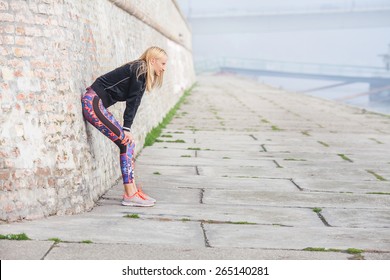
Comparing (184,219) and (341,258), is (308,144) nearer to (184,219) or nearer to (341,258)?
(184,219)

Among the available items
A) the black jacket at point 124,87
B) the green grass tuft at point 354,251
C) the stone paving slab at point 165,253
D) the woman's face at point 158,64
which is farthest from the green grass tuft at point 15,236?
the green grass tuft at point 354,251

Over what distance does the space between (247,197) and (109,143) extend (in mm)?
1447

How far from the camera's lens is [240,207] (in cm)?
552

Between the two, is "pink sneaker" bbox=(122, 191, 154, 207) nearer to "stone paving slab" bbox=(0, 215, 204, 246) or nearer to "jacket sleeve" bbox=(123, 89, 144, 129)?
"stone paving slab" bbox=(0, 215, 204, 246)

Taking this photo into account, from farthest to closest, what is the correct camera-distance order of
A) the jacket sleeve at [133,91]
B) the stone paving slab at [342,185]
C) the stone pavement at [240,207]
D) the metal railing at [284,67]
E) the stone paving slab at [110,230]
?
the metal railing at [284,67] → the stone paving slab at [342,185] → the jacket sleeve at [133,91] → the stone paving slab at [110,230] → the stone pavement at [240,207]

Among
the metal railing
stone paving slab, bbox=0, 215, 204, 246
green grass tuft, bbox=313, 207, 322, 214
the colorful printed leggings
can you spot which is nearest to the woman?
the colorful printed leggings

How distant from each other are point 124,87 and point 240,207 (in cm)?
140

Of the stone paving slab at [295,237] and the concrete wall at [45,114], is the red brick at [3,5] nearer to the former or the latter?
the concrete wall at [45,114]

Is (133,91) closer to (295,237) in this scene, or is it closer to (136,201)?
(136,201)

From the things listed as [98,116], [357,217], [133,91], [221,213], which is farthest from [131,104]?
[357,217]

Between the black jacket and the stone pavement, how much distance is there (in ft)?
2.83

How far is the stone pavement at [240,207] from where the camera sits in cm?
411

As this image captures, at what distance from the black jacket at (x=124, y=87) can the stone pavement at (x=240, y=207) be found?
0.86 m

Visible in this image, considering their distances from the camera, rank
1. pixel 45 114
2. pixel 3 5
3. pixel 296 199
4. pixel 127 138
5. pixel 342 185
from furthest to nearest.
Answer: pixel 342 185, pixel 296 199, pixel 127 138, pixel 45 114, pixel 3 5
